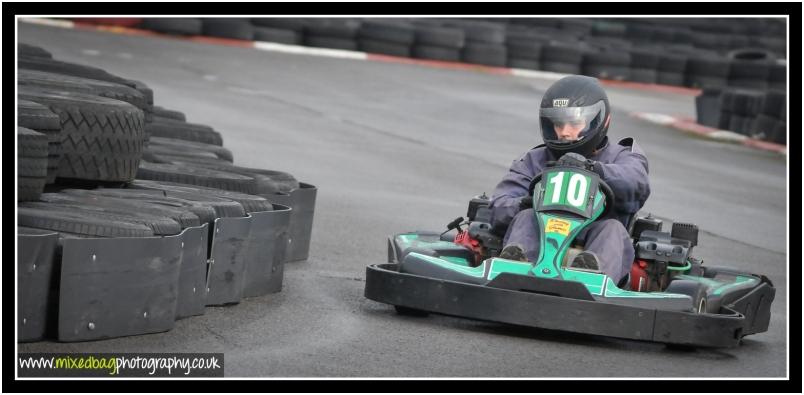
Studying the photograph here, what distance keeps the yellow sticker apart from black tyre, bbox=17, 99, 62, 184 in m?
1.98

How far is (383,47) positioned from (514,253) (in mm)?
16217

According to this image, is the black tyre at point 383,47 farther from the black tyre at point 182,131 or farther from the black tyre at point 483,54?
the black tyre at point 182,131

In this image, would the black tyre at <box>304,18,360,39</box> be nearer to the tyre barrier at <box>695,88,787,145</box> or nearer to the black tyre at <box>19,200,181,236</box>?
the tyre barrier at <box>695,88,787,145</box>

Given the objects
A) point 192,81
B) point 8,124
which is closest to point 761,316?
point 8,124

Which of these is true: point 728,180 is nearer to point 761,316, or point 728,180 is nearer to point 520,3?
point 520,3

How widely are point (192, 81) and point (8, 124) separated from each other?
38.2 ft

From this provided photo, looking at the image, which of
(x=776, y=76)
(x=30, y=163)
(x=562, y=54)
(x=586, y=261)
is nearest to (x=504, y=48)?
(x=562, y=54)

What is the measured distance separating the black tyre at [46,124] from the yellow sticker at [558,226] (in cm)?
198

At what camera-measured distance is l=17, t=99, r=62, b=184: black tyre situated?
491cm

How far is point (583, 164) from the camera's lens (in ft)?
18.4

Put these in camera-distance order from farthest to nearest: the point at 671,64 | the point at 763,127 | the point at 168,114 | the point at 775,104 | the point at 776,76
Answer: the point at 671,64, the point at 776,76, the point at 763,127, the point at 775,104, the point at 168,114

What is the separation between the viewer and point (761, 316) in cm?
607

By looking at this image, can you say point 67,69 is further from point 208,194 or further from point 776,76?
point 776,76

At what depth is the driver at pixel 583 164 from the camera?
5.55 m
